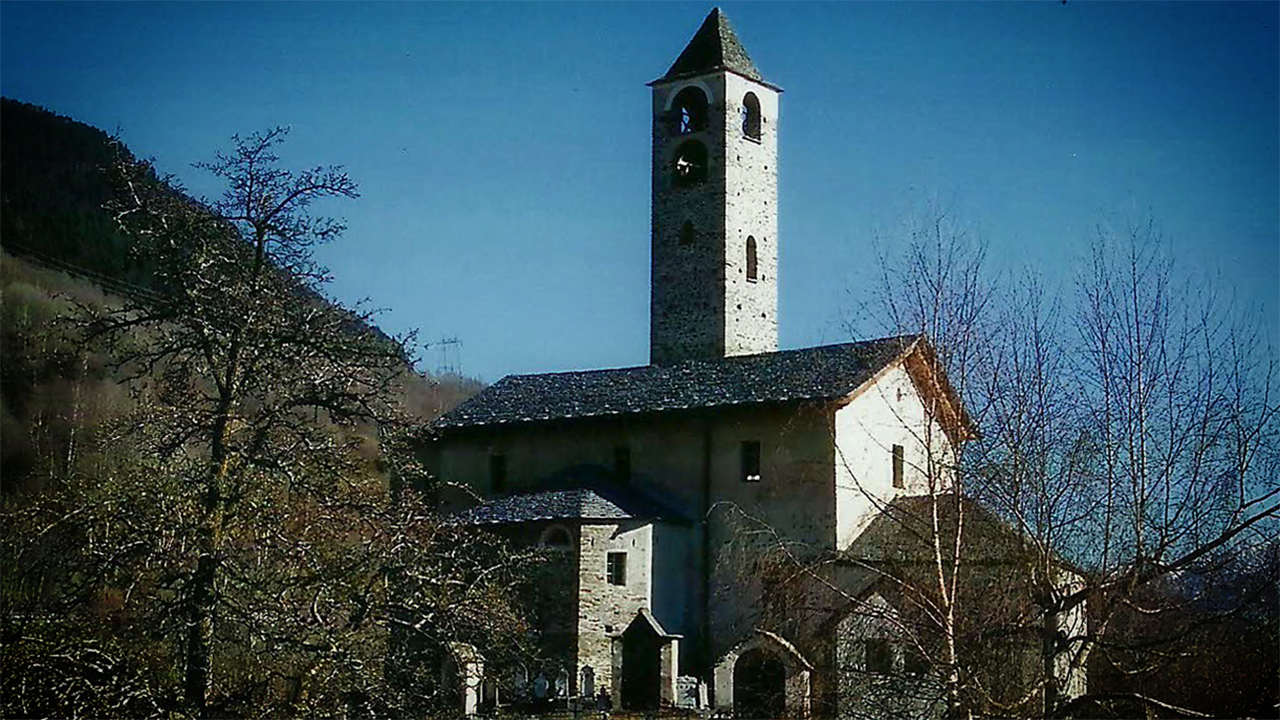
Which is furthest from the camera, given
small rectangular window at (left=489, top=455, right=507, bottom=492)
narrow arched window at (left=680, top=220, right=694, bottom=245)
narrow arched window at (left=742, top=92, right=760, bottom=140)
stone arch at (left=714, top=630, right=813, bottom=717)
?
narrow arched window at (left=742, top=92, right=760, bottom=140)

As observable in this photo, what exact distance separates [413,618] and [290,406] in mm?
2363

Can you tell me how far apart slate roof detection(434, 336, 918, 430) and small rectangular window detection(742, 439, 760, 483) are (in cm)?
107

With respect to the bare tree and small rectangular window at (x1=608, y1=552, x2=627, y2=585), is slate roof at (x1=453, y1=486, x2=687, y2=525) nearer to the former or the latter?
small rectangular window at (x1=608, y1=552, x2=627, y2=585)

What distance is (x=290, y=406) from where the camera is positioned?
1412 centimetres

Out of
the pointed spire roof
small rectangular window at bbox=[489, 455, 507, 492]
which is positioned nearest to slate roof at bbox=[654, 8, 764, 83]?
the pointed spire roof

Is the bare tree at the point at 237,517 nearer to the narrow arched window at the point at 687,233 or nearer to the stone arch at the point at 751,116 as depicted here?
the narrow arched window at the point at 687,233

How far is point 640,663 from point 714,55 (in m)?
17.0

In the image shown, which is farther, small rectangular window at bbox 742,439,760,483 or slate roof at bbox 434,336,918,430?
small rectangular window at bbox 742,439,760,483

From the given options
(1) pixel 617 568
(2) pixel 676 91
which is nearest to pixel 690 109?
(2) pixel 676 91

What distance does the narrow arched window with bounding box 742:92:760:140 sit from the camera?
39.5 metres

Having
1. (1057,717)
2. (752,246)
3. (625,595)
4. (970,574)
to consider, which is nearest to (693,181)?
(752,246)

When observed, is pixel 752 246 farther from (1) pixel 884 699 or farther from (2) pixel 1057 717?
(2) pixel 1057 717

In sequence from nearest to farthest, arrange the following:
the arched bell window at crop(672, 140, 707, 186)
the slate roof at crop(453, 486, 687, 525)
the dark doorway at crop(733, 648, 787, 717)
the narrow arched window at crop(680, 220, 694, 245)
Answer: the dark doorway at crop(733, 648, 787, 717) → the slate roof at crop(453, 486, 687, 525) → the narrow arched window at crop(680, 220, 694, 245) → the arched bell window at crop(672, 140, 707, 186)

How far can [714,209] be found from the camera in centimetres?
3816
